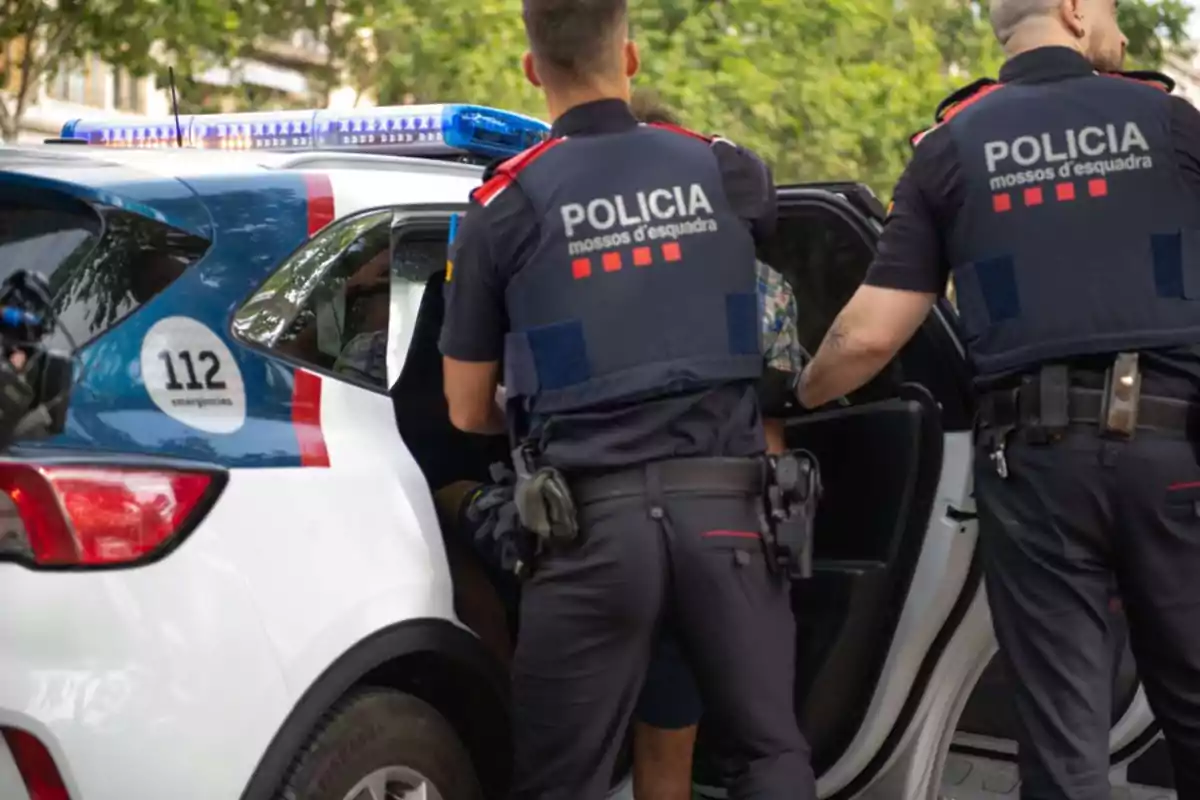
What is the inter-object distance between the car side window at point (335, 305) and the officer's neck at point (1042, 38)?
1.23 m

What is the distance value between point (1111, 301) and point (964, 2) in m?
17.9

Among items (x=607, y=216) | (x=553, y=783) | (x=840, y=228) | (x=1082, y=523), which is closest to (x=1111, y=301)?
(x=1082, y=523)

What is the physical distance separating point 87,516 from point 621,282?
0.90 metres

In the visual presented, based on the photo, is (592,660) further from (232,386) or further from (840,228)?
(840,228)

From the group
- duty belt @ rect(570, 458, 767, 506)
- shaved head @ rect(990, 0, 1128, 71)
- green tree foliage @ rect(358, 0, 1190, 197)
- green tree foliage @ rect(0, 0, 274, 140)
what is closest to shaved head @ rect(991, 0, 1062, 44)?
shaved head @ rect(990, 0, 1128, 71)

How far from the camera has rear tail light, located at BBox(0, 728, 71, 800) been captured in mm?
1905

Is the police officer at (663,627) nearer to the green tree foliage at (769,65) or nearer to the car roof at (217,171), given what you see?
the car roof at (217,171)

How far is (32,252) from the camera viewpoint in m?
2.21

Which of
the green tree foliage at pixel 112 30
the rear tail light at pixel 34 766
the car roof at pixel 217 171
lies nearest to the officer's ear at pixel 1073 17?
the car roof at pixel 217 171

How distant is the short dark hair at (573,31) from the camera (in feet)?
7.84

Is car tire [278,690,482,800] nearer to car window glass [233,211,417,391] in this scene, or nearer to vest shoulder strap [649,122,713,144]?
car window glass [233,211,417,391]

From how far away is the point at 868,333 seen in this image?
8.53 feet

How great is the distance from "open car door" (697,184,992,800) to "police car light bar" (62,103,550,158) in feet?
4.17

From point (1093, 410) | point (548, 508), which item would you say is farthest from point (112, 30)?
point (1093, 410)
